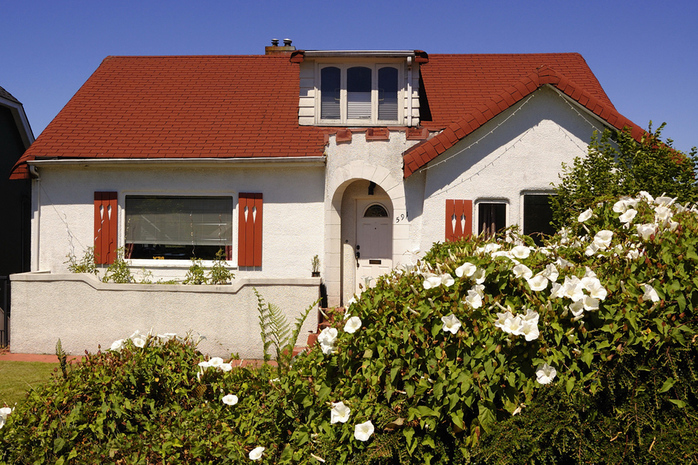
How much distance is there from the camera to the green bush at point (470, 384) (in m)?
3.06

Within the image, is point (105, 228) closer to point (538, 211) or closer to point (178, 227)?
point (178, 227)

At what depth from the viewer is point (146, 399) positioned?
4.01 metres

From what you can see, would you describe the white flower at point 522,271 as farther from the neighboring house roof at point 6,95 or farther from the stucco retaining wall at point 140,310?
the neighboring house roof at point 6,95

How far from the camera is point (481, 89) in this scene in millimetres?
13359

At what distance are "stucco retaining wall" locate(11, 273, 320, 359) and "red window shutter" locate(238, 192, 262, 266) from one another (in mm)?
1781

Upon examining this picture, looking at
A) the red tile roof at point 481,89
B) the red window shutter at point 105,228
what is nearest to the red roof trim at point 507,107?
the red tile roof at point 481,89

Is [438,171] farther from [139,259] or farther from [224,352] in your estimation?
[139,259]

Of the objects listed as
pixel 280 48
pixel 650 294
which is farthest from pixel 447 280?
pixel 280 48

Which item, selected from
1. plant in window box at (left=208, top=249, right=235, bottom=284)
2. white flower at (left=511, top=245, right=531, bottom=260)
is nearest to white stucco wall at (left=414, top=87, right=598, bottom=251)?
plant in window box at (left=208, top=249, right=235, bottom=284)

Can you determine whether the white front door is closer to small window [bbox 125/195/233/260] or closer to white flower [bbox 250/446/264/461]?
small window [bbox 125/195/233/260]

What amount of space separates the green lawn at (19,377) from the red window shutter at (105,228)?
2.75 meters

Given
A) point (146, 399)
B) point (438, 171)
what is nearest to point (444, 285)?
point (146, 399)

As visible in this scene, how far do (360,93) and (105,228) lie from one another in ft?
20.2

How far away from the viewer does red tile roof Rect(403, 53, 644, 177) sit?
8.78m
